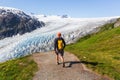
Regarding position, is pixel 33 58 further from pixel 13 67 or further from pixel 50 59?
pixel 13 67

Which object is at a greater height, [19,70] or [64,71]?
[64,71]

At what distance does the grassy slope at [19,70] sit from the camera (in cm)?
3694

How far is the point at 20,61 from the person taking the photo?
4350 centimetres

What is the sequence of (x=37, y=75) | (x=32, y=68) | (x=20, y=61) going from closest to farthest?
(x=37, y=75) < (x=32, y=68) < (x=20, y=61)

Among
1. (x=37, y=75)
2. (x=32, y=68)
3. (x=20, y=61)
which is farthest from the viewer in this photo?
(x=20, y=61)

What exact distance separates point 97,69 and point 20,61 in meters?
10.2

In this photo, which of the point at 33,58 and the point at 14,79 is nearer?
the point at 14,79

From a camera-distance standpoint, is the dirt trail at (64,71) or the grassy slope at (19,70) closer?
the dirt trail at (64,71)

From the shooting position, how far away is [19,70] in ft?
129

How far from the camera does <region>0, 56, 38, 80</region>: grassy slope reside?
1454 inches

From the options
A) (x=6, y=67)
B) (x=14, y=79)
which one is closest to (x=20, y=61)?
(x=6, y=67)

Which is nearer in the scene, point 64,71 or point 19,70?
point 64,71

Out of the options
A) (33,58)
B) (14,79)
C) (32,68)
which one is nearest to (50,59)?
(33,58)

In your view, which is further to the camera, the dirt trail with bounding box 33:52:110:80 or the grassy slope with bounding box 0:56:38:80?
the grassy slope with bounding box 0:56:38:80
